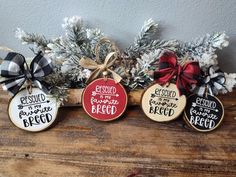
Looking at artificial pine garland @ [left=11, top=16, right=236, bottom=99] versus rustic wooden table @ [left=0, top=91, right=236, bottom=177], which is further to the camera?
artificial pine garland @ [left=11, top=16, right=236, bottom=99]

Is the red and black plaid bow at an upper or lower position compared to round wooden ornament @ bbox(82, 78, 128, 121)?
upper

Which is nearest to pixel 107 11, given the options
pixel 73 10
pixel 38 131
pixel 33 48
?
pixel 73 10

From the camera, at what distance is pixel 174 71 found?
685mm

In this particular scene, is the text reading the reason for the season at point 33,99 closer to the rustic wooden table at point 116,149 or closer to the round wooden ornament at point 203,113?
the rustic wooden table at point 116,149

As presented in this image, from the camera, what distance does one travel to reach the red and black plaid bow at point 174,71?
680 millimetres

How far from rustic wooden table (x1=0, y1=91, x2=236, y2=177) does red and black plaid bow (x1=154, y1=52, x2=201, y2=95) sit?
102 millimetres

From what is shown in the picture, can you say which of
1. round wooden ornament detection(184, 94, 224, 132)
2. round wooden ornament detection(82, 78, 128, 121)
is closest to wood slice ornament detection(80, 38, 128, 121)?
round wooden ornament detection(82, 78, 128, 121)

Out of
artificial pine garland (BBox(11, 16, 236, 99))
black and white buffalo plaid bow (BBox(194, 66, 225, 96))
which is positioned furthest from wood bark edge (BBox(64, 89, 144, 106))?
→ black and white buffalo plaid bow (BBox(194, 66, 225, 96))

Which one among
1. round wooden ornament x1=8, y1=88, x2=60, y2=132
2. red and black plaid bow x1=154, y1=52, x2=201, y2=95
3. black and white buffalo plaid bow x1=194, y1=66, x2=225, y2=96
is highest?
red and black plaid bow x1=154, y1=52, x2=201, y2=95

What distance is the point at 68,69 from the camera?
73 centimetres

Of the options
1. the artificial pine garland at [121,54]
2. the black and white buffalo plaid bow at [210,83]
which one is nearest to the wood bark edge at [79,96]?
the artificial pine garland at [121,54]

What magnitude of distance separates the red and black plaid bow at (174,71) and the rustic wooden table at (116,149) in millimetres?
102

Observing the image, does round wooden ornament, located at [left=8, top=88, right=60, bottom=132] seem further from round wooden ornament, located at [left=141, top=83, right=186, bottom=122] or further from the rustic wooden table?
round wooden ornament, located at [left=141, top=83, right=186, bottom=122]

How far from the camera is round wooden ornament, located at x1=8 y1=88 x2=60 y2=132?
68 cm
